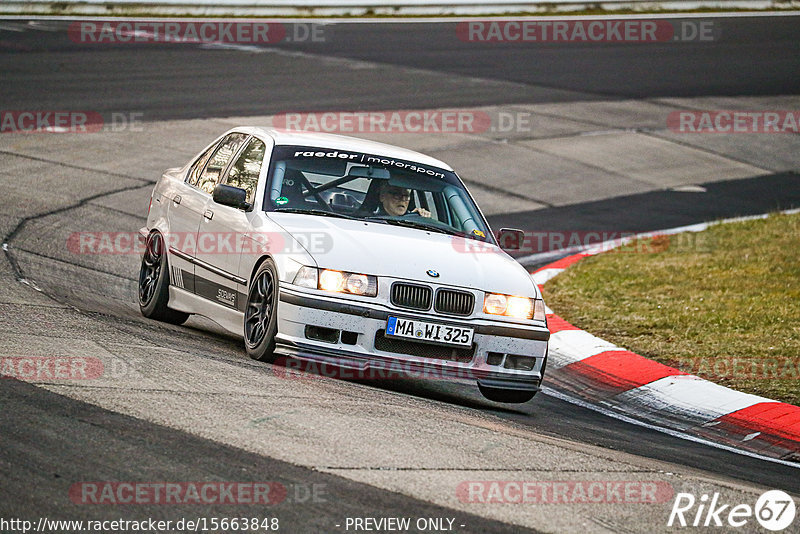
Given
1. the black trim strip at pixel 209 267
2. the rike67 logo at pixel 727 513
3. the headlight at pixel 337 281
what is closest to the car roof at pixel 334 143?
the black trim strip at pixel 209 267

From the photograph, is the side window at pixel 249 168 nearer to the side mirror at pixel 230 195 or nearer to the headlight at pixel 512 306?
the side mirror at pixel 230 195

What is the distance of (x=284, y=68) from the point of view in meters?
23.8

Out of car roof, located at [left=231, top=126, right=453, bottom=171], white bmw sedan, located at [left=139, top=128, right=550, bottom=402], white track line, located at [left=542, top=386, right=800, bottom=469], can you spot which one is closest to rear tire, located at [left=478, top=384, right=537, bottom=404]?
white bmw sedan, located at [left=139, top=128, right=550, bottom=402]

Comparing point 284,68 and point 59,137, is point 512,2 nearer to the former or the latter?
point 284,68

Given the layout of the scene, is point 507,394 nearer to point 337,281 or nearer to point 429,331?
point 429,331

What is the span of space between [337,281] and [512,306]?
1.12 metres

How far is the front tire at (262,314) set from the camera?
7.34m

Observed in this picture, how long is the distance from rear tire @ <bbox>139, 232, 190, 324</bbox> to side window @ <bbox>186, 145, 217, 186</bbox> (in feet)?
1.59

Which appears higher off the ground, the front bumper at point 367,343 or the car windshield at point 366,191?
the car windshield at point 366,191

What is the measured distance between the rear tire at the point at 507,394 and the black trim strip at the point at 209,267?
1707 millimetres

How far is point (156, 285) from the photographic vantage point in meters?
9.05

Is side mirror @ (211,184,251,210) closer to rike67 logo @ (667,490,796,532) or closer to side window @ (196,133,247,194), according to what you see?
side window @ (196,133,247,194)

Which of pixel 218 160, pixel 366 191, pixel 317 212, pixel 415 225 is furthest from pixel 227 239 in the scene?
pixel 415 225

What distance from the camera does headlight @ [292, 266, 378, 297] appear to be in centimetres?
718
